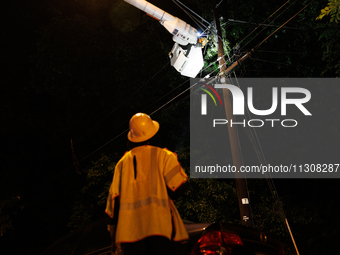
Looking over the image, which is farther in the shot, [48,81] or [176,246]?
[48,81]

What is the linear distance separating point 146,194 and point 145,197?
0.02 metres

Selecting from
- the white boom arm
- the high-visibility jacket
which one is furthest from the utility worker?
the white boom arm

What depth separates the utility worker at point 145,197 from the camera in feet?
7.25

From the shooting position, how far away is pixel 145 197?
2287 mm

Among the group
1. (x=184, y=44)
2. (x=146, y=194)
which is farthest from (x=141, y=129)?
(x=184, y=44)

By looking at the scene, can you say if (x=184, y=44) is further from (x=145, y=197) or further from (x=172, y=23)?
(x=145, y=197)

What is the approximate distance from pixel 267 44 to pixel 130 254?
12328 millimetres

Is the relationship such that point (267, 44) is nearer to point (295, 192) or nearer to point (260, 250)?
point (295, 192)

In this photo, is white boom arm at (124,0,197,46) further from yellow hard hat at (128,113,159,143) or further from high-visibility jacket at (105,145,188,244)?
high-visibility jacket at (105,145,188,244)

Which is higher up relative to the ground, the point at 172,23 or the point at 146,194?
the point at 172,23

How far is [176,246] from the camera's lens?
2295mm

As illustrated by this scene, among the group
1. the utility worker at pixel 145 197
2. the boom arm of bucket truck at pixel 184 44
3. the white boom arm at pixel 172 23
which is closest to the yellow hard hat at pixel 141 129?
the utility worker at pixel 145 197

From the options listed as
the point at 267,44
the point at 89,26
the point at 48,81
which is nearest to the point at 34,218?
the point at 48,81

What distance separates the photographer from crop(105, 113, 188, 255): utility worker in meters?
2.21
